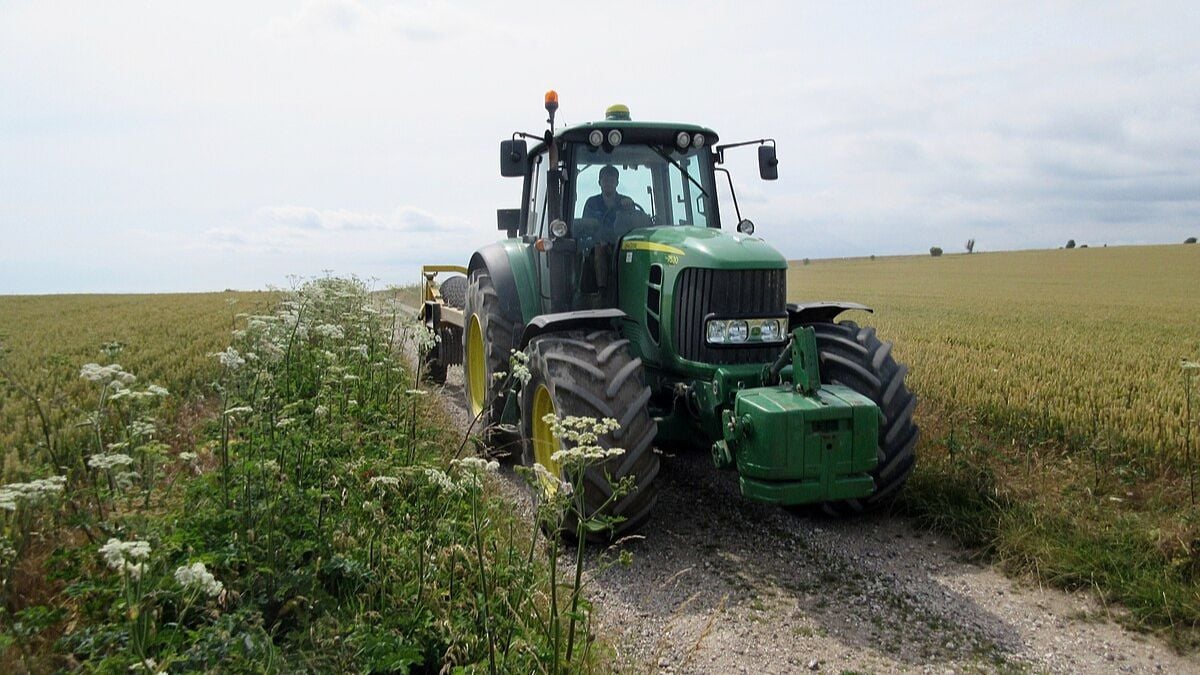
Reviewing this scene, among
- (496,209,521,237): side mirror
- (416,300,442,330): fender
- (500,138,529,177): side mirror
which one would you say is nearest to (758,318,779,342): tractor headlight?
(500,138,529,177): side mirror

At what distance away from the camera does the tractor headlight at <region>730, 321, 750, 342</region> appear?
515 cm

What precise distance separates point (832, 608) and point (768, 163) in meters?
3.44

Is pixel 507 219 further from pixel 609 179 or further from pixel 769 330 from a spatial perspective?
pixel 769 330

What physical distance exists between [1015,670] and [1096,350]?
314 inches

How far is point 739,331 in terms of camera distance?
5168 mm

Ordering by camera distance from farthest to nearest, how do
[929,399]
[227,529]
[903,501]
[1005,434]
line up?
[929,399], [1005,434], [903,501], [227,529]

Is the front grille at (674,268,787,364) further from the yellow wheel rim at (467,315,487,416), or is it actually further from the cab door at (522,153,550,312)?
the yellow wheel rim at (467,315,487,416)

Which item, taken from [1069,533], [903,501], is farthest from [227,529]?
[1069,533]

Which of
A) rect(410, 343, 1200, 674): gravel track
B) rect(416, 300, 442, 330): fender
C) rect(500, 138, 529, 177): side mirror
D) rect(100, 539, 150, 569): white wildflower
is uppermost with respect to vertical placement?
rect(500, 138, 529, 177): side mirror

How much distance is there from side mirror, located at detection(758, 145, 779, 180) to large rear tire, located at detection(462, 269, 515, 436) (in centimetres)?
233

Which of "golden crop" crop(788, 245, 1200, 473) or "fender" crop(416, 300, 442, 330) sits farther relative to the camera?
"fender" crop(416, 300, 442, 330)

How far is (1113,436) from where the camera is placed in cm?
585

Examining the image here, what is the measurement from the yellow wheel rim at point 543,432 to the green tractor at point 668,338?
15mm

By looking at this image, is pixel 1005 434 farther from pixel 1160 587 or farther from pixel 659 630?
pixel 659 630
